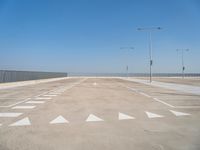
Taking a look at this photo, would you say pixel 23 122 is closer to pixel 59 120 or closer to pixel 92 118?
pixel 59 120

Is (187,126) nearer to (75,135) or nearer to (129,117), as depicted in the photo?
(129,117)

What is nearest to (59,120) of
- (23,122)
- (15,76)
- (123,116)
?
(23,122)

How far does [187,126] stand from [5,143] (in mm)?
5347

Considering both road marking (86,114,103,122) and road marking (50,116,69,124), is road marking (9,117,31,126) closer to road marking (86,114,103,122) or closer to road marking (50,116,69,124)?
road marking (50,116,69,124)

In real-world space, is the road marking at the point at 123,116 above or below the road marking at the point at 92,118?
below

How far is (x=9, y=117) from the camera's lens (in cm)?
641

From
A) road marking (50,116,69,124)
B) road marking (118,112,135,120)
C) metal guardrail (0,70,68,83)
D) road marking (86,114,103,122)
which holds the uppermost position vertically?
metal guardrail (0,70,68,83)

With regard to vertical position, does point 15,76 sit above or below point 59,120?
above

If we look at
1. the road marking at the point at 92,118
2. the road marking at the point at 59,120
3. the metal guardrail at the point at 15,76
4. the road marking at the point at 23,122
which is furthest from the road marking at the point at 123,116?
the metal guardrail at the point at 15,76

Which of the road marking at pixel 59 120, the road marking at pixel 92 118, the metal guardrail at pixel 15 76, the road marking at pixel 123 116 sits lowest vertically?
the road marking at pixel 123 116

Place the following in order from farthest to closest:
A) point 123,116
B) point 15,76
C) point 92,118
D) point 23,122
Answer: point 15,76 < point 123,116 < point 92,118 < point 23,122

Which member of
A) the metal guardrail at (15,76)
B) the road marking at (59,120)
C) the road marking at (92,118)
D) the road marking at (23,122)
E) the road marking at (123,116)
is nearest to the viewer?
the road marking at (23,122)

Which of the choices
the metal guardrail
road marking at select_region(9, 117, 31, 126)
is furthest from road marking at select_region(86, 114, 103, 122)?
the metal guardrail

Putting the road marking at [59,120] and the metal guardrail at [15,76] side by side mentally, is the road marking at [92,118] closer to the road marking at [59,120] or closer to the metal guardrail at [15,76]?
the road marking at [59,120]
